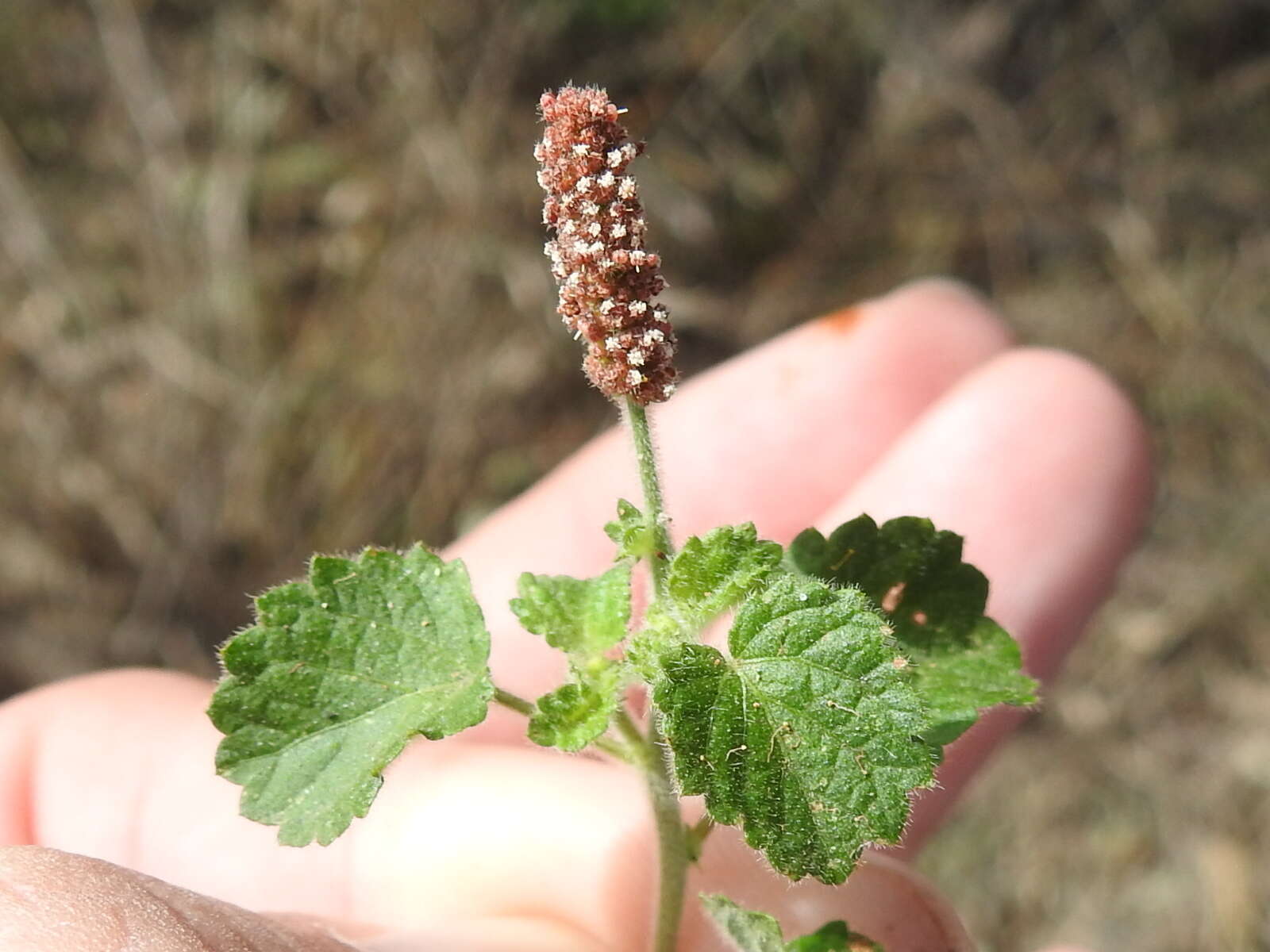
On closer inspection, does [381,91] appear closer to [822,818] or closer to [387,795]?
[387,795]

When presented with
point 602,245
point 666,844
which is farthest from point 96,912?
point 602,245

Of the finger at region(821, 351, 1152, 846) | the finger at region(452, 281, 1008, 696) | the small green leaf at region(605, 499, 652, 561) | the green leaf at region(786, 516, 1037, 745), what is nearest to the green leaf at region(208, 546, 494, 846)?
the small green leaf at region(605, 499, 652, 561)

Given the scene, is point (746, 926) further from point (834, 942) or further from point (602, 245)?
point (602, 245)

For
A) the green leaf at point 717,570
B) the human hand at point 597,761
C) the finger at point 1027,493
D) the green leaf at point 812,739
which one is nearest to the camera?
the green leaf at point 812,739

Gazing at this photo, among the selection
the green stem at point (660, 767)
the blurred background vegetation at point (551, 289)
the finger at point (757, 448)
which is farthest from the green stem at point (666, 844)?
the blurred background vegetation at point (551, 289)

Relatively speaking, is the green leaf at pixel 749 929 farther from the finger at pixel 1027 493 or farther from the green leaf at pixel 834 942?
the finger at pixel 1027 493

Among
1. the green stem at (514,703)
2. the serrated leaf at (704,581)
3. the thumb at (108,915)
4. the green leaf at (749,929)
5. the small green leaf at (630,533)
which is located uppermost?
the small green leaf at (630,533)

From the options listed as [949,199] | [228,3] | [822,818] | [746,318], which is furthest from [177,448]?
[822,818]
